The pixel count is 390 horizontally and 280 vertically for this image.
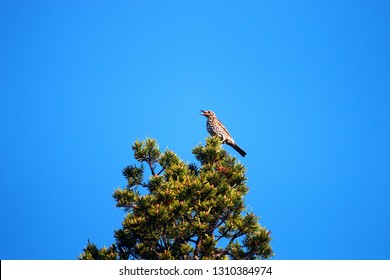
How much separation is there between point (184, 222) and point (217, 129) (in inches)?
284

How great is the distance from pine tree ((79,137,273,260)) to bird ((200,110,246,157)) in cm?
630

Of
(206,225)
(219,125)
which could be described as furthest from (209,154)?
(219,125)

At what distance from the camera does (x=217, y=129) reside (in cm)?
2144

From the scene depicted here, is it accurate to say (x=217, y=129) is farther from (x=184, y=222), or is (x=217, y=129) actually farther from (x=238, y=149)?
(x=184, y=222)

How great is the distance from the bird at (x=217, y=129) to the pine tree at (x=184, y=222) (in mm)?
6304

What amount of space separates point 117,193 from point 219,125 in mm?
7126

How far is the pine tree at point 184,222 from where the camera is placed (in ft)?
46.8

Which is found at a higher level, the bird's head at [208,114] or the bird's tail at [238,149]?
the bird's head at [208,114]

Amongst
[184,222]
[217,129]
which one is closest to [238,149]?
[217,129]

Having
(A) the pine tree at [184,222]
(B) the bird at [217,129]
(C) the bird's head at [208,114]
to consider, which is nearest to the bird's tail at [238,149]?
(B) the bird at [217,129]

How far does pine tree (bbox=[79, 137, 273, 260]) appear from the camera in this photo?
46.8 feet

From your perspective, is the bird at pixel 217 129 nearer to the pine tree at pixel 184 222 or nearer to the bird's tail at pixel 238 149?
the bird's tail at pixel 238 149

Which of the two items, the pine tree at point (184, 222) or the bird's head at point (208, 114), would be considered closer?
the pine tree at point (184, 222)
